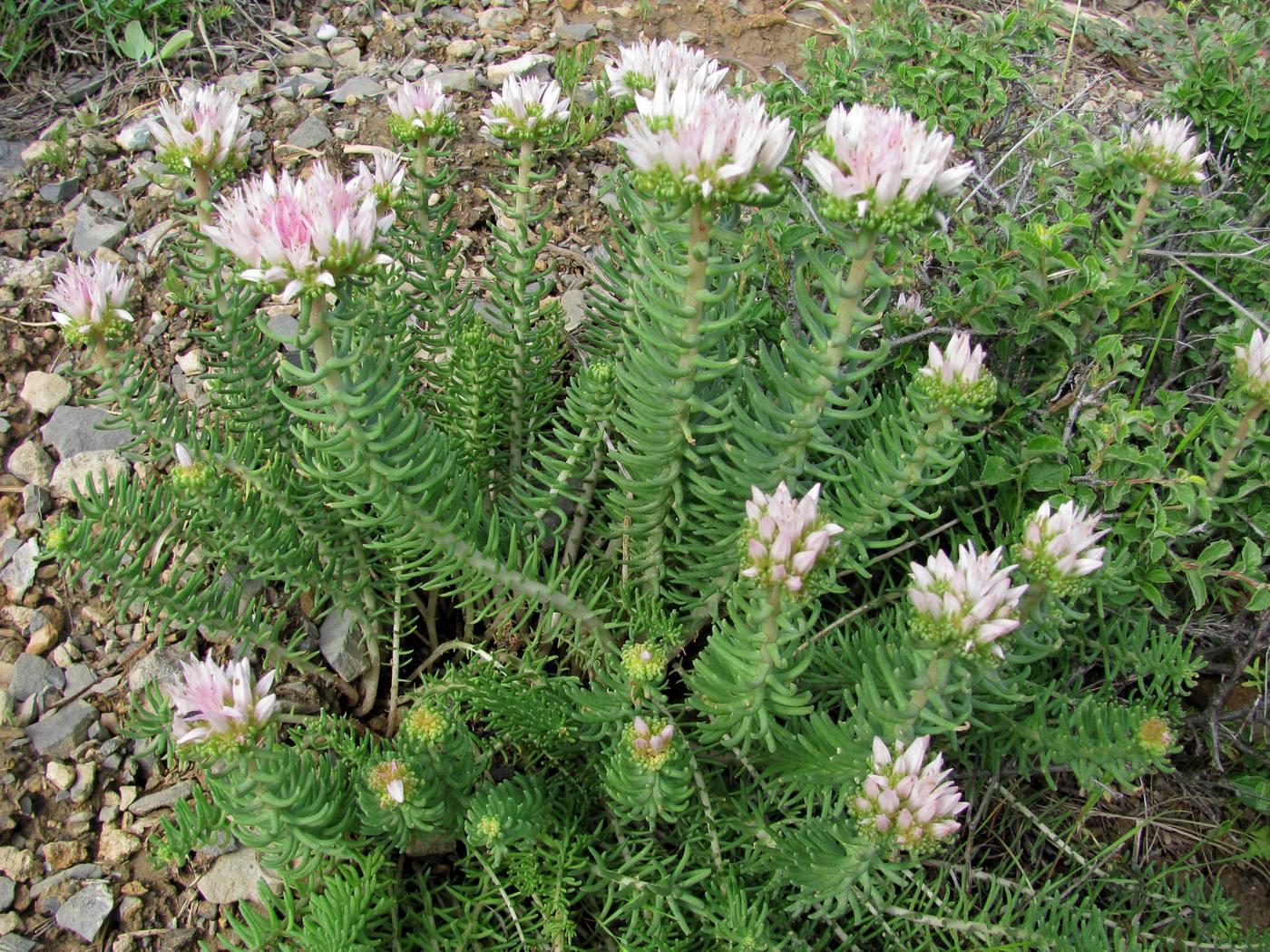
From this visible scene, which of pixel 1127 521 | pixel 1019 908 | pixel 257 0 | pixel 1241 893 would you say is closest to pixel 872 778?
pixel 1019 908

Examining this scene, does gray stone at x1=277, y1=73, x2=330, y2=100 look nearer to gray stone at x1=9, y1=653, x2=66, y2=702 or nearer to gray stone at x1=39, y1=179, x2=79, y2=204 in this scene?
gray stone at x1=39, y1=179, x2=79, y2=204

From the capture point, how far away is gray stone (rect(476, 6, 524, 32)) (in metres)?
5.55

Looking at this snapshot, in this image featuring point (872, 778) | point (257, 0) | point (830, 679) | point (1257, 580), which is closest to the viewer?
point (872, 778)

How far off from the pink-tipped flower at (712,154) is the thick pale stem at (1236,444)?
158cm

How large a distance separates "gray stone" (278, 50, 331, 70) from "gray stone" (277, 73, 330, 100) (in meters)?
0.12

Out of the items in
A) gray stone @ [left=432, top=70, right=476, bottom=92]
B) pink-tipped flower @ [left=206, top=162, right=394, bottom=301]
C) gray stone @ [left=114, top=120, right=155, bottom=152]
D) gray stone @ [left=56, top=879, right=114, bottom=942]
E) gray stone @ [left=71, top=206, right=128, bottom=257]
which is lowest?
gray stone @ [left=56, top=879, right=114, bottom=942]

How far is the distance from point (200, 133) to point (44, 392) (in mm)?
1816

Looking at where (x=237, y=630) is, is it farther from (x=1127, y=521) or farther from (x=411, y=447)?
(x=1127, y=521)

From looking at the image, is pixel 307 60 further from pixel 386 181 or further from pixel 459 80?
pixel 386 181

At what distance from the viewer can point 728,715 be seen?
2.51 metres

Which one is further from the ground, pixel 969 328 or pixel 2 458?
pixel 969 328

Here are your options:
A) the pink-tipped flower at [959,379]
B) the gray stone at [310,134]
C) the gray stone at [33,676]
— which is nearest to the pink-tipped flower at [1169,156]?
the pink-tipped flower at [959,379]

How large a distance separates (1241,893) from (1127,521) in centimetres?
132

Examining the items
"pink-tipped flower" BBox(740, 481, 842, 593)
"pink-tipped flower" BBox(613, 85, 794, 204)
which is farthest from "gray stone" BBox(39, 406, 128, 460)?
"pink-tipped flower" BBox(740, 481, 842, 593)
